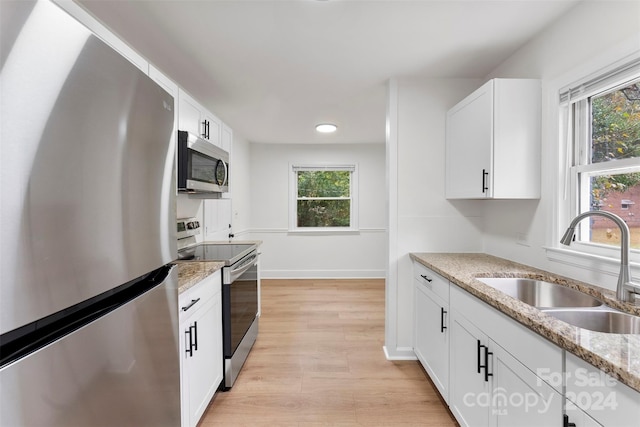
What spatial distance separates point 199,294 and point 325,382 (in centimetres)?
122

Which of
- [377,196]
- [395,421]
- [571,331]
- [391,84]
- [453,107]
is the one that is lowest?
[395,421]

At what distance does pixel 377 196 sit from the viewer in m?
5.45

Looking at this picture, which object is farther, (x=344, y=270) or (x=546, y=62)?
(x=344, y=270)

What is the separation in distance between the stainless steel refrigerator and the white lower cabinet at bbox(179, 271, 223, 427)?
664mm

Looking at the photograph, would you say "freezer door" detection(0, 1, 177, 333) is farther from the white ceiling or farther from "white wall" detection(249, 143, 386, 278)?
"white wall" detection(249, 143, 386, 278)

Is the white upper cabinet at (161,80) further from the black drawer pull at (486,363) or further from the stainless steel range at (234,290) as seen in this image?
the black drawer pull at (486,363)

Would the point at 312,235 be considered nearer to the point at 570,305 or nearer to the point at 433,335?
the point at 433,335

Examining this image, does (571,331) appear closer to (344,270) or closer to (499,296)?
(499,296)

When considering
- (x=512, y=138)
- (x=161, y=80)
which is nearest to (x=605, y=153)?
(x=512, y=138)

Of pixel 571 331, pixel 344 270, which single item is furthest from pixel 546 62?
pixel 344 270

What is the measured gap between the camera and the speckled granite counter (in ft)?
4.90

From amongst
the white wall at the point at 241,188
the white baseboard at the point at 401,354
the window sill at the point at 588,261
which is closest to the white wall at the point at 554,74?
the window sill at the point at 588,261

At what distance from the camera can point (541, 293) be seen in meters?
1.74

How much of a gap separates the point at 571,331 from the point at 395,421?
1.29 m
